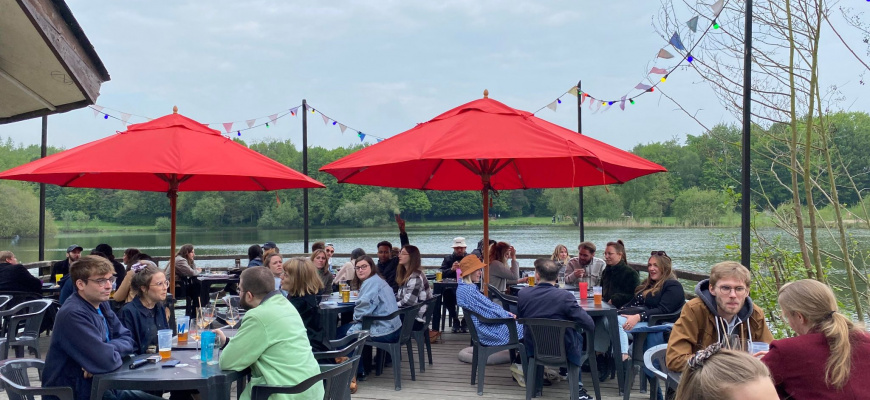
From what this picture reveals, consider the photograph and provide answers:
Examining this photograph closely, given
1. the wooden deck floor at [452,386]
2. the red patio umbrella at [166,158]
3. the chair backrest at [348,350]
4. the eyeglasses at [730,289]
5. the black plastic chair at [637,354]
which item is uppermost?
the red patio umbrella at [166,158]

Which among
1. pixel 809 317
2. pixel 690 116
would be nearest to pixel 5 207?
pixel 690 116

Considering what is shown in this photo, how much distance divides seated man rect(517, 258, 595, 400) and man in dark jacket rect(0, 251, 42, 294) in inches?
214

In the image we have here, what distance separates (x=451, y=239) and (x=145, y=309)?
2921cm

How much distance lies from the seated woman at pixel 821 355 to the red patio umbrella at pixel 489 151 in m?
1.78

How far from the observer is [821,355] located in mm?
2311

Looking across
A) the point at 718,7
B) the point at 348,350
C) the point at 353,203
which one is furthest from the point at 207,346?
the point at 353,203

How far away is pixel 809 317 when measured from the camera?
7.93ft

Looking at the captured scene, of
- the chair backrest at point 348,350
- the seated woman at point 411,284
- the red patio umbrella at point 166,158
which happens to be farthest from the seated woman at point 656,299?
the red patio umbrella at point 166,158

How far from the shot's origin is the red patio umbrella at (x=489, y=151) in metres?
4.61

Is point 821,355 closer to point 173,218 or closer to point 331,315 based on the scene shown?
point 331,315

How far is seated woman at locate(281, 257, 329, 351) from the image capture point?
457 cm

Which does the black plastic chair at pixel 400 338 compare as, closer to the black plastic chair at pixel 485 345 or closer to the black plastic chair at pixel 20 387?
the black plastic chair at pixel 485 345

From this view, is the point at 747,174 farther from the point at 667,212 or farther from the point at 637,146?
the point at 637,146

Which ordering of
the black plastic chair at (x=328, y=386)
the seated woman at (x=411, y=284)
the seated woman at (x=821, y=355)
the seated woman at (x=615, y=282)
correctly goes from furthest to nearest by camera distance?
the seated woman at (x=411, y=284) < the seated woman at (x=615, y=282) < the black plastic chair at (x=328, y=386) < the seated woman at (x=821, y=355)
